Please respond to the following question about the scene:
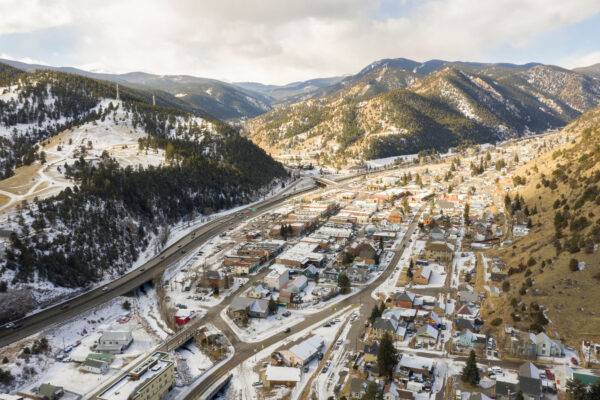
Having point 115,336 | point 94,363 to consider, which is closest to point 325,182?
point 115,336

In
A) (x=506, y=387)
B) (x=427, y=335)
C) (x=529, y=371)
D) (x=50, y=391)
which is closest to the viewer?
(x=506, y=387)

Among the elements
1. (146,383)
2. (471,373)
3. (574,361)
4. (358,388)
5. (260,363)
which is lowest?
(260,363)

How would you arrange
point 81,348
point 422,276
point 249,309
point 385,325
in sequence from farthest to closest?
point 422,276
point 249,309
point 385,325
point 81,348

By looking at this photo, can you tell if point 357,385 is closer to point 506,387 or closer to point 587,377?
point 506,387

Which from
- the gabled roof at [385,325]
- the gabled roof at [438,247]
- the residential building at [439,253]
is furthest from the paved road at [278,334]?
the gabled roof at [438,247]

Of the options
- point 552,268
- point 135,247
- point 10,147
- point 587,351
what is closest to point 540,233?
point 552,268

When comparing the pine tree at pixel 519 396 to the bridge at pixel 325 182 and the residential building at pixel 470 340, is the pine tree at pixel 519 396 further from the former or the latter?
the bridge at pixel 325 182
